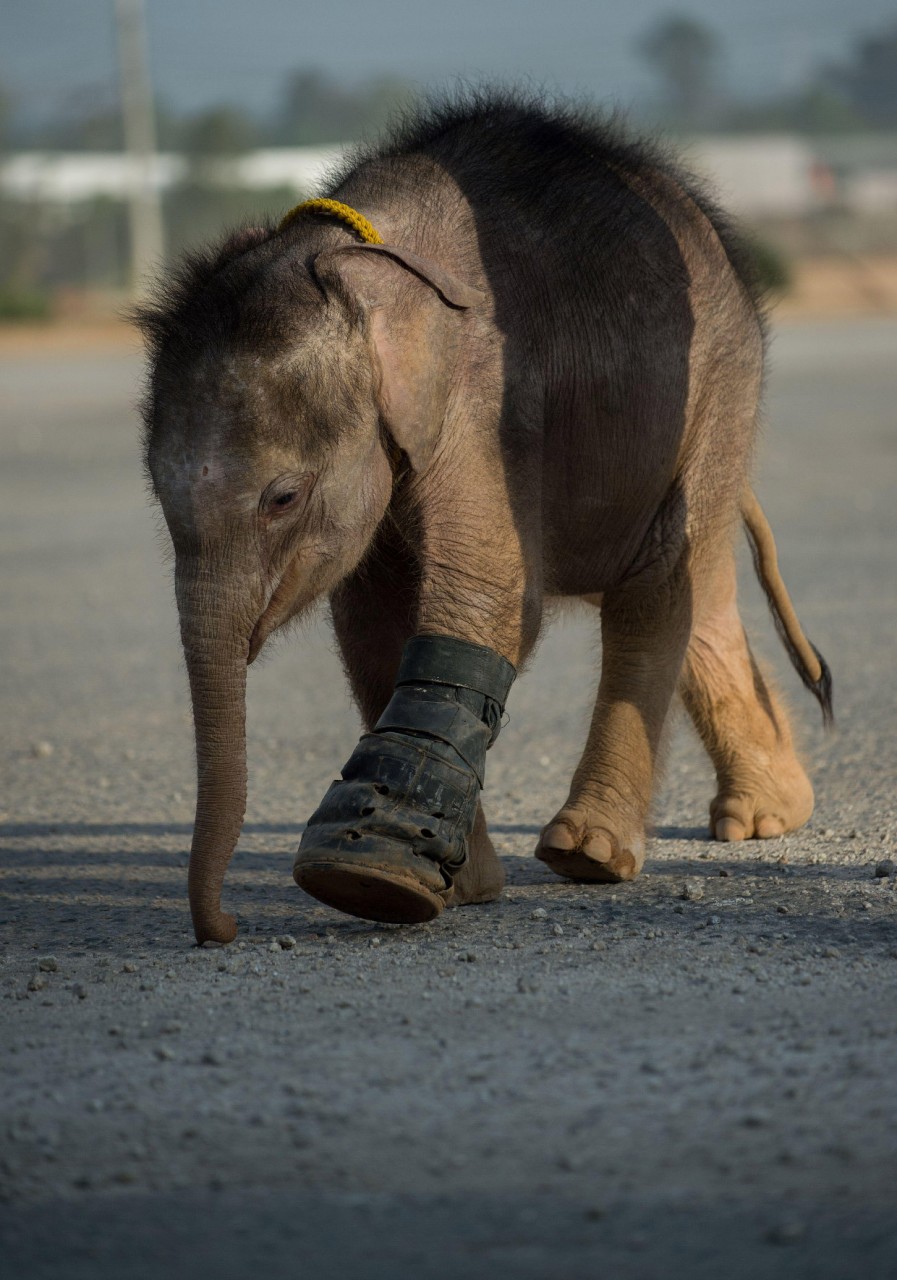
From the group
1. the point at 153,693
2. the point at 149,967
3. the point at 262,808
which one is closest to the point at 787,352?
the point at 153,693

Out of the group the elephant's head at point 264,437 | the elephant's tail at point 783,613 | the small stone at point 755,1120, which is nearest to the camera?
the small stone at point 755,1120

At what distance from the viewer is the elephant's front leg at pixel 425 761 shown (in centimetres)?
389

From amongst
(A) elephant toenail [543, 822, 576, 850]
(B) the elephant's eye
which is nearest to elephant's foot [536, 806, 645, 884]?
(A) elephant toenail [543, 822, 576, 850]

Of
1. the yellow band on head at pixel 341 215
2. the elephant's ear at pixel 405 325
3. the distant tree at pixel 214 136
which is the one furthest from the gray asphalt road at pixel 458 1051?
the distant tree at pixel 214 136

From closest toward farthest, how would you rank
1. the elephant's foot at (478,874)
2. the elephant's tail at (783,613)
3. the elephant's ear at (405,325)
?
the elephant's ear at (405,325) < the elephant's foot at (478,874) < the elephant's tail at (783,613)

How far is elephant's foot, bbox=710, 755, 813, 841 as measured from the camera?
208 inches

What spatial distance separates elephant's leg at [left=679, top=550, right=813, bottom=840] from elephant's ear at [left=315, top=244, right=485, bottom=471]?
1539 mm

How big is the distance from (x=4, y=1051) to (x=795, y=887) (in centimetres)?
206

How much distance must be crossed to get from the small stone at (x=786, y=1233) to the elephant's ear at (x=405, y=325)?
201 cm

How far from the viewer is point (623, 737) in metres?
4.78

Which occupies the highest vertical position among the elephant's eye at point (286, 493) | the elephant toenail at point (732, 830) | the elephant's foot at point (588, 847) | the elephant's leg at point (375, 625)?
the elephant's eye at point (286, 493)

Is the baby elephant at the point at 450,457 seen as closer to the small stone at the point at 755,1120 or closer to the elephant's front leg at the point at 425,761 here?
the elephant's front leg at the point at 425,761

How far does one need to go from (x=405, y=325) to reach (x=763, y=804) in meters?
2.06

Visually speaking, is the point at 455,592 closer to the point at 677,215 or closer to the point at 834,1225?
the point at 677,215
